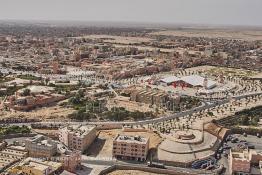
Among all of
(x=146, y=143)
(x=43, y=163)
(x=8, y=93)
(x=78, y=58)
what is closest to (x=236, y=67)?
(x=78, y=58)

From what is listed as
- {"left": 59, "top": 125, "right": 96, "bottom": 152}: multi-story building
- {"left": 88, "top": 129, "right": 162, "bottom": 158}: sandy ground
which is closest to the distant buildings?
{"left": 88, "top": 129, "right": 162, "bottom": 158}: sandy ground

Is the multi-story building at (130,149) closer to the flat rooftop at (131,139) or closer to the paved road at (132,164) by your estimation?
the flat rooftop at (131,139)

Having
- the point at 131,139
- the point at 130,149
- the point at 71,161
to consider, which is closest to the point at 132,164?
the point at 130,149

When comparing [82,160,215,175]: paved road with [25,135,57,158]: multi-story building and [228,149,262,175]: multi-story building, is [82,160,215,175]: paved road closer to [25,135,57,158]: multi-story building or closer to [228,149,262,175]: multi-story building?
[228,149,262,175]: multi-story building

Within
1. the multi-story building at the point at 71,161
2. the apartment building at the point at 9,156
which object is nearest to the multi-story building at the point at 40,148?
the apartment building at the point at 9,156

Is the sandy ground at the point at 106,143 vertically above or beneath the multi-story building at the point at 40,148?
beneath

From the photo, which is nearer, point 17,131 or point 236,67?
point 17,131

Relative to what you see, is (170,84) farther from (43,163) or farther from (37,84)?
(43,163)
